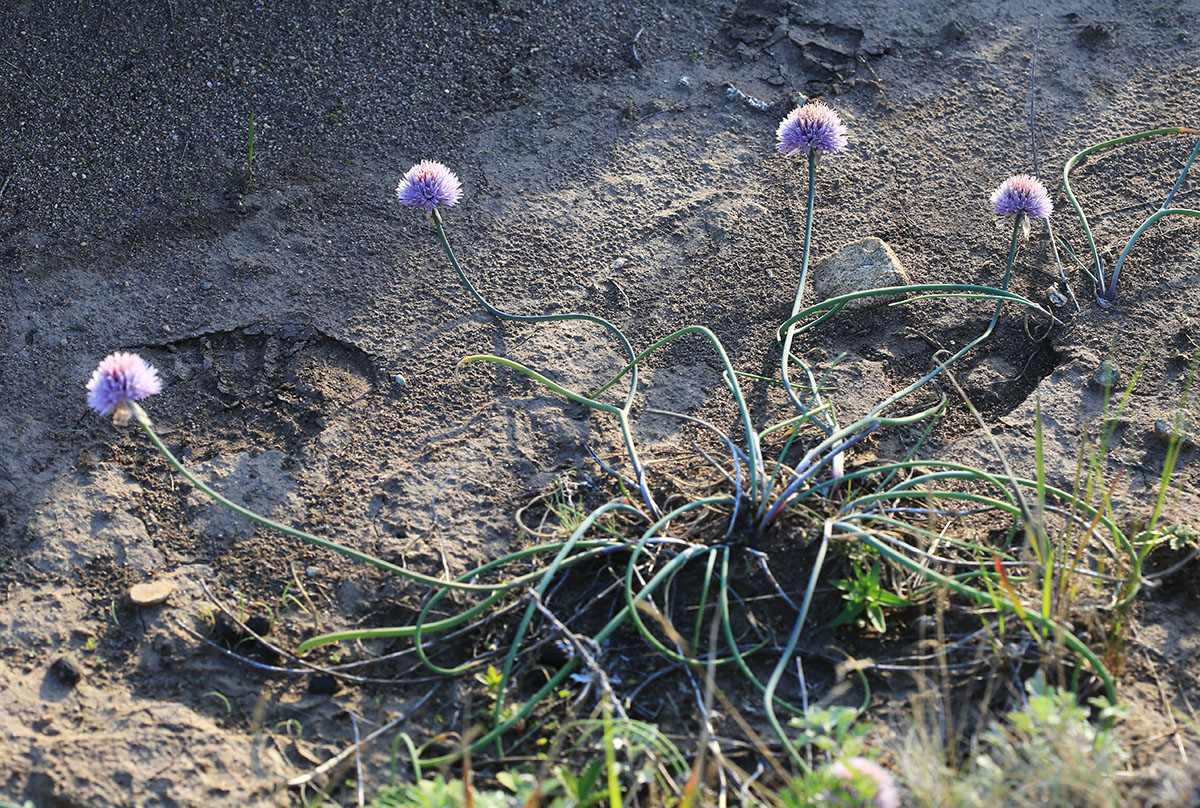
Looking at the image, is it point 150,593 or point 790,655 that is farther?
point 150,593

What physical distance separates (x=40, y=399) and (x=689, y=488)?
1.65 meters

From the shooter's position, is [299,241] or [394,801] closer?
[394,801]

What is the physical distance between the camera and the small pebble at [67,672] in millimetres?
1847

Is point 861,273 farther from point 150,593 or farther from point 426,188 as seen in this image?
point 150,593

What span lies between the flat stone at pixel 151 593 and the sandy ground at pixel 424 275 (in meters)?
0.02

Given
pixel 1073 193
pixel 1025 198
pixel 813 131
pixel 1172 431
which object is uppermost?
pixel 813 131

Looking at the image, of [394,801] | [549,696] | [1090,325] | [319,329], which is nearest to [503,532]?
[549,696]

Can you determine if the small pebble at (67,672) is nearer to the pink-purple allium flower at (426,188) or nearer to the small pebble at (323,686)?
the small pebble at (323,686)

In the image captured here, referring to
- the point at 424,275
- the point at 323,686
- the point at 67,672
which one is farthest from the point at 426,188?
the point at 67,672

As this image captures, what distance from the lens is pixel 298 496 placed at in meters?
2.20

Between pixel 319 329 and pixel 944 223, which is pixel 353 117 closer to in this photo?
pixel 319 329

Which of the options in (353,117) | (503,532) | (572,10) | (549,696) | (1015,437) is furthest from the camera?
(572,10)

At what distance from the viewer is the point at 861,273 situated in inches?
104

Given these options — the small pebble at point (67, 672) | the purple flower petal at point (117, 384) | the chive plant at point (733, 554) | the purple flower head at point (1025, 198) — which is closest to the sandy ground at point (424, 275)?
the small pebble at point (67, 672)
